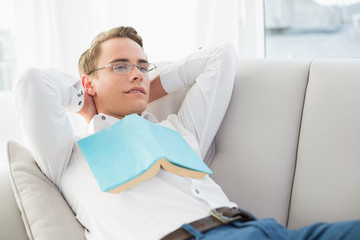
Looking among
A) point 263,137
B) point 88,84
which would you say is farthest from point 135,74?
point 263,137

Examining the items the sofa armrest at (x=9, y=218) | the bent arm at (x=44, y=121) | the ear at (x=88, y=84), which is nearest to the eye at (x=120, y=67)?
the ear at (x=88, y=84)

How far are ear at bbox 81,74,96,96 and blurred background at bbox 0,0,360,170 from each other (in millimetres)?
647

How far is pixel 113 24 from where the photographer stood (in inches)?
85.8

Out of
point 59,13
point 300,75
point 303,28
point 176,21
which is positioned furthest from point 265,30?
point 59,13

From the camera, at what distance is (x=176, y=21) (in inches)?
87.7

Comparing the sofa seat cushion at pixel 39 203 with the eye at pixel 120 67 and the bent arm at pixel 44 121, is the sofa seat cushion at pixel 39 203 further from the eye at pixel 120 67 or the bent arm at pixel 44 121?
the eye at pixel 120 67

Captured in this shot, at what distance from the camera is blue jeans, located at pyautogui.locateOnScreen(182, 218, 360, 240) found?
0.83 meters

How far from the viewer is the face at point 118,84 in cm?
126

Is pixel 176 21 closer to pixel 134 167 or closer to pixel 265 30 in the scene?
pixel 265 30

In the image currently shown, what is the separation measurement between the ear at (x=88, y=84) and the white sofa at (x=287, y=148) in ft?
0.99

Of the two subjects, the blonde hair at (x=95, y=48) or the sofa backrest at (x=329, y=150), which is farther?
the blonde hair at (x=95, y=48)

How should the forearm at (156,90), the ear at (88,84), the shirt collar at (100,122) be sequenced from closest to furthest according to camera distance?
the shirt collar at (100,122) → the ear at (88,84) → the forearm at (156,90)

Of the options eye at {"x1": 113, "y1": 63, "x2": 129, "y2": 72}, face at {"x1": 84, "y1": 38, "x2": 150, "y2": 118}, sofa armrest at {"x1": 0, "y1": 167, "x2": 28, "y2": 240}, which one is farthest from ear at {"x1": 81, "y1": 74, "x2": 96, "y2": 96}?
sofa armrest at {"x1": 0, "y1": 167, "x2": 28, "y2": 240}

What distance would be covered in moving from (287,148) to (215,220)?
0.41 m
